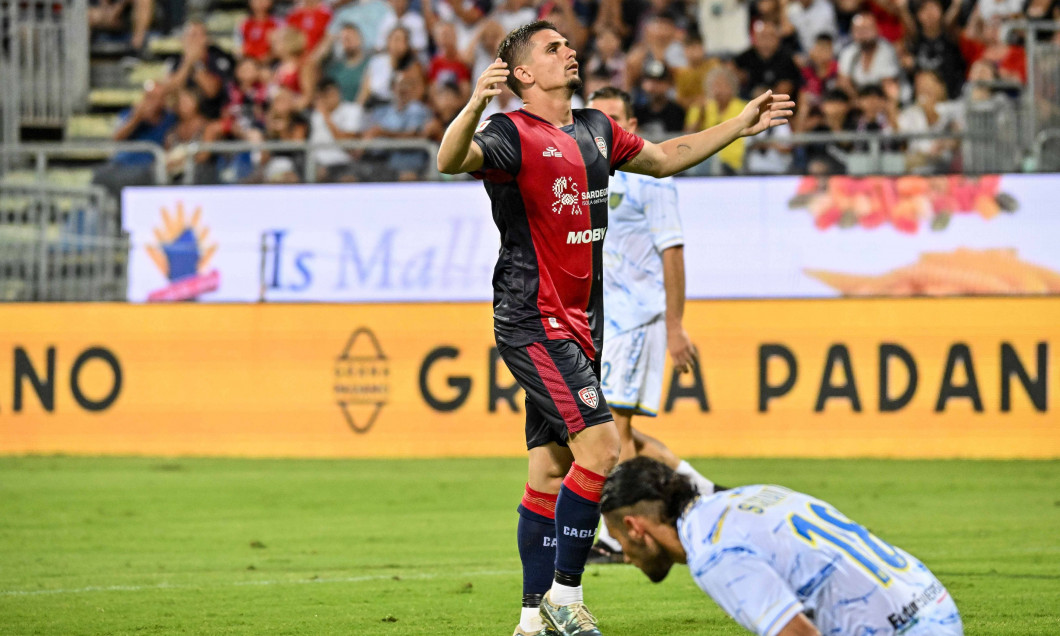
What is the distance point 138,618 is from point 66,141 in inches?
582

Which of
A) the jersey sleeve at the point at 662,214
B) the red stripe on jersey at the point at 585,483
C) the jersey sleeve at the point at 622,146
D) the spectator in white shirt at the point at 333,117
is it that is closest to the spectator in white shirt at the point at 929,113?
the spectator in white shirt at the point at 333,117

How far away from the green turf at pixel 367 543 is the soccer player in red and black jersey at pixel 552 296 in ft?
1.81

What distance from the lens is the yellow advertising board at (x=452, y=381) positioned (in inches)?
513

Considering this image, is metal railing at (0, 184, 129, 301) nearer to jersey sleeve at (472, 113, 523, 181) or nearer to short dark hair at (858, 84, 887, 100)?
short dark hair at (858, 84, 887, 100)

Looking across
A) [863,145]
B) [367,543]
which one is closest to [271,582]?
[367,543]

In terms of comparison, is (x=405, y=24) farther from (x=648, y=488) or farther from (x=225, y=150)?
(x=648, y=488)

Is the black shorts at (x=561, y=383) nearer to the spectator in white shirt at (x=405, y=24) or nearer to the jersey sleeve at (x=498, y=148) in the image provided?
the jersey sleeve at (x=498, y=148)

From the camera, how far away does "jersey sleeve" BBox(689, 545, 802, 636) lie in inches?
153

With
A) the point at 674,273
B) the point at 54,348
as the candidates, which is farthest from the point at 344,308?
the point at 674,273

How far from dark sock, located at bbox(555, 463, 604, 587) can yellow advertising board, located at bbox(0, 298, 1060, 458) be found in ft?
24.5

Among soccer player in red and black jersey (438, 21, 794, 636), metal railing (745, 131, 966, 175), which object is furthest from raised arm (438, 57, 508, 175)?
metal railing (745, 131, 966, 175)

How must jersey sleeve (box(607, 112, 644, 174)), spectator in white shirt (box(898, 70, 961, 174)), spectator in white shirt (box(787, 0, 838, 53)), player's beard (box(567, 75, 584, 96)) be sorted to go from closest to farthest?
player's beard (box(567, 75, 584, 96))
jersey sleeve (box(607, 112, 644, 174))
spectator in white shirt (box(898, 70, 961, 174))
spectator in white shirt (box(787, 0, 838, 53))

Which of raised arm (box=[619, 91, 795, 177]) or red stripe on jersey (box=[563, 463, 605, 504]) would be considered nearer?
red stripe on jersey (box=[563, 463, 605, 504])

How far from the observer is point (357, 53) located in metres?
19.0
